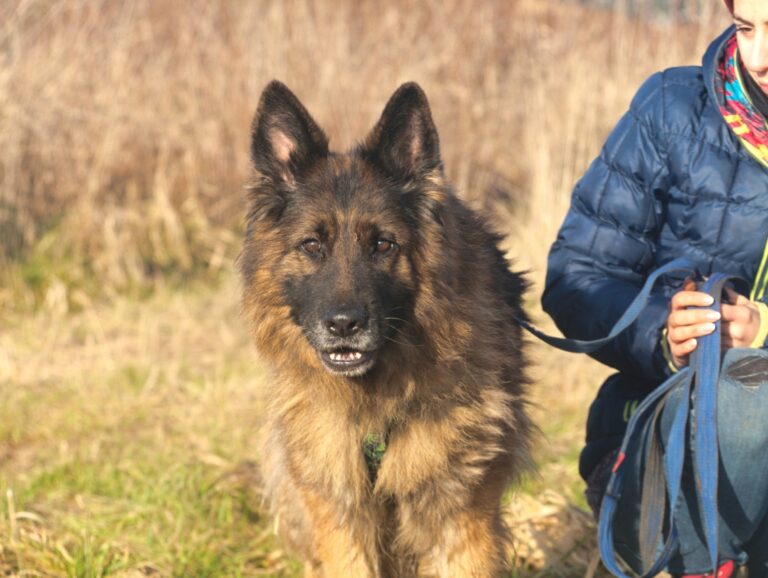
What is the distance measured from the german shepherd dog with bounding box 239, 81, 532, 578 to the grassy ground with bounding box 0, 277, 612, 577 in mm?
614

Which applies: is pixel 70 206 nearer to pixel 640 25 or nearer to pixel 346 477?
pixel 640 25

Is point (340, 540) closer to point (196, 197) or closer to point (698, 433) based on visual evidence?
point (698, 433)

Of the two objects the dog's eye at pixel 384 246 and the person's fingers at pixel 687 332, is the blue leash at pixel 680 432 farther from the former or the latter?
the dog's eye at pixel 384 246

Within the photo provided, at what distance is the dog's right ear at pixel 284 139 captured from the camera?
10.3ft

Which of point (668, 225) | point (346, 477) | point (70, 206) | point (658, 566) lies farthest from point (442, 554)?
point (70, 206)

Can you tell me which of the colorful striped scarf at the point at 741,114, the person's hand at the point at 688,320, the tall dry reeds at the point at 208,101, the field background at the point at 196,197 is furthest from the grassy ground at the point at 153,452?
the colorful striped scarf at the point at 741,114

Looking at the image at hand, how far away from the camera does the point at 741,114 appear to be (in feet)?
9.78

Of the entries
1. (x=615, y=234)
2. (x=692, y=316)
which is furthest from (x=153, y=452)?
(x=692, y=316)

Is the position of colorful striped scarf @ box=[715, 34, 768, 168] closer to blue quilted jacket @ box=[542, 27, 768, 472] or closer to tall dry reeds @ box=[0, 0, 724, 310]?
blue quilted jacket @ box=[542, 27, 768, 472]

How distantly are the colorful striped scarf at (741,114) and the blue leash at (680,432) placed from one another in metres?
0.42

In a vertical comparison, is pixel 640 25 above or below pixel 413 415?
above

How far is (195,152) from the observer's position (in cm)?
872

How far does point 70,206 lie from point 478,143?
3705 millimetres

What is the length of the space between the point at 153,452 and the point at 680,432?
310 cm
